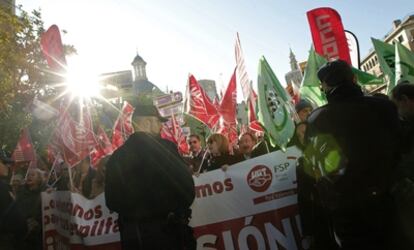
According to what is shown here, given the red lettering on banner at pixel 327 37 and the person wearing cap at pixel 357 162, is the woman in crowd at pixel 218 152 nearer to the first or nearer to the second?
the red lettering on banner at pixel 327 37

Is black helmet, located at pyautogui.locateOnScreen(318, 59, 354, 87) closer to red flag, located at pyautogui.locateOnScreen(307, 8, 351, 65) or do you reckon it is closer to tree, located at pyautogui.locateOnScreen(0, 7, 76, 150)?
red flag, located at pyautogui.locateOnScreen(307, 8, 351, 65)

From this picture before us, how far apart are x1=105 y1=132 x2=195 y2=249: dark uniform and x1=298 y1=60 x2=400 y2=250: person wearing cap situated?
1.10 metres

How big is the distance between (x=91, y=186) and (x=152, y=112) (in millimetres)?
3021

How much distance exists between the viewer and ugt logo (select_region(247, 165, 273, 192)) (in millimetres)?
4738

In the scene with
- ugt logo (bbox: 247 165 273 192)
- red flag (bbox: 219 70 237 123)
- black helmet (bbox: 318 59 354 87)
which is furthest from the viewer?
red flag (bbox: 219 70 237 123)

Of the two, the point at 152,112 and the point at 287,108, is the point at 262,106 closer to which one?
the point at 287,108

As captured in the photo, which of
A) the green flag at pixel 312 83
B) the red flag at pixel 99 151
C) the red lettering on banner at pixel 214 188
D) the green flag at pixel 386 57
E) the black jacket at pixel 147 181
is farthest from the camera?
the red flag at pixel 99 151

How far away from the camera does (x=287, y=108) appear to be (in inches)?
199

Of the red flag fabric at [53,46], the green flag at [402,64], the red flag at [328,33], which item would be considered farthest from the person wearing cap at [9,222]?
the green flag at [402,64]

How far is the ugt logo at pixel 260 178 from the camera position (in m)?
4.74

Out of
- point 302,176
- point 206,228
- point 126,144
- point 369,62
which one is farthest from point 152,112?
point 369,62

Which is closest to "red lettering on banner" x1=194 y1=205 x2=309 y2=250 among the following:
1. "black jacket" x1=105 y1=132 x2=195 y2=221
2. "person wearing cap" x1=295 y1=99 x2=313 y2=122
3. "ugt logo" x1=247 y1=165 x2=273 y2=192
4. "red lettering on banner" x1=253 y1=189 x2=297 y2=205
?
"red lettering on banner" x1=253 y1=189 x2=297 y2=205

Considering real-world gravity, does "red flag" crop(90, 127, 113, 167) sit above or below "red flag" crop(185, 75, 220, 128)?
below

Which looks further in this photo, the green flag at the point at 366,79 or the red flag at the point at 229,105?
the red flag at the point at 229,105
